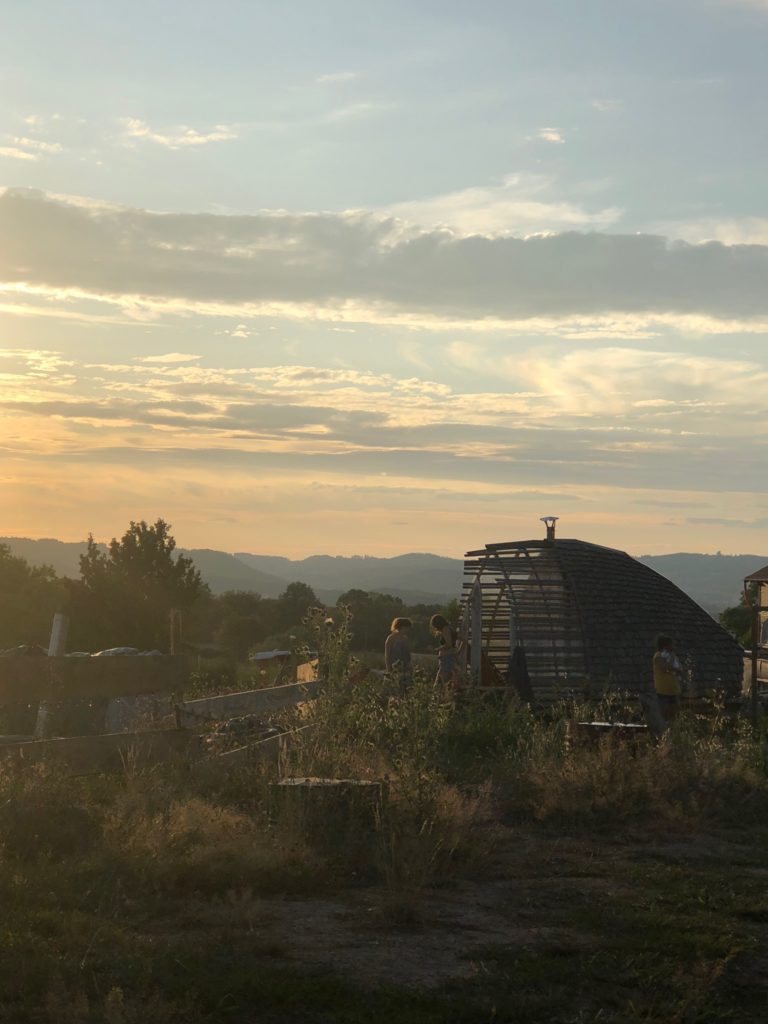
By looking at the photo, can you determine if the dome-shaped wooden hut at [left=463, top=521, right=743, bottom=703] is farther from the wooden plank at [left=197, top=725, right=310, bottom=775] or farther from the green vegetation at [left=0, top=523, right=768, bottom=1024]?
the wooden plank at [left=197, top=725, right=310, bottom=775]

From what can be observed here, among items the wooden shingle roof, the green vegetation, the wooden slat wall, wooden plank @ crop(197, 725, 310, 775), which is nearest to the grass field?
the green vegetation

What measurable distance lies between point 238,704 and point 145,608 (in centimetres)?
3222

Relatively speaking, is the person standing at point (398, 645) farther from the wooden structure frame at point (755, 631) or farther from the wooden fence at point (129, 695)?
the wooden structure frame at point (755, 631)

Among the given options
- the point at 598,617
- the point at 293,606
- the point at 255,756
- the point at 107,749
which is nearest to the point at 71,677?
the point at 107,749

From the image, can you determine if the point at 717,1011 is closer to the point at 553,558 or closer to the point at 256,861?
the point at 256,861

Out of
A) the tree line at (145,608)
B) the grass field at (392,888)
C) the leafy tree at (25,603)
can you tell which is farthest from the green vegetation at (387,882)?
the leafy tree at (25,603)

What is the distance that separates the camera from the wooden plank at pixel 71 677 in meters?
13.4

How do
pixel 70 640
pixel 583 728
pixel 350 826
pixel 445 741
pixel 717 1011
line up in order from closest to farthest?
pixel 717 1011 → pixel 350 826 → pixel 583 728 → pixel 445 741 → pixel 70 640

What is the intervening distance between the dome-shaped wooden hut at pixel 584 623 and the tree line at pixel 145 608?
48.3 ft

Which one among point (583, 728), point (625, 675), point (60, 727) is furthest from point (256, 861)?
point (625, 675)

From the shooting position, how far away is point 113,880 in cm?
670

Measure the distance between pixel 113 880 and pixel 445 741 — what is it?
595cm

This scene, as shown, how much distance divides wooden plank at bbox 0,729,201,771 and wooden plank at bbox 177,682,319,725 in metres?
2.13

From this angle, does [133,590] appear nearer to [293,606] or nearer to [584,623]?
[293,606]
